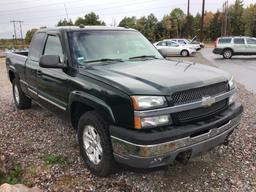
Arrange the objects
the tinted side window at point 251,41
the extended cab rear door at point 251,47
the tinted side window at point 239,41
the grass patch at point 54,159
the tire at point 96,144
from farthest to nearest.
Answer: the tinted side window at point 239,41, the tinted side window at point 251,41, the extended cab rear door at point 251,47, the grass patch at point 54,159, the tire at point 96,144

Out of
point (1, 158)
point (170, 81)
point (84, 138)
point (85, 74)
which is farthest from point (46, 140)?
point (170, 81)

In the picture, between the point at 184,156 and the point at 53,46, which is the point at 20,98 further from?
the point at 184,156

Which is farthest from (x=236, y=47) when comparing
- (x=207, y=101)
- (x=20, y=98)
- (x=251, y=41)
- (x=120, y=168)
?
(x=120, y=168)

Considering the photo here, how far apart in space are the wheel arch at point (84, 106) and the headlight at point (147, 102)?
0.34m

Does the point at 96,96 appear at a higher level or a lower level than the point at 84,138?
higher

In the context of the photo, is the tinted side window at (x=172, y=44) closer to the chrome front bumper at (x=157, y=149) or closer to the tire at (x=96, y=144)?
the tire at (x=96, y=144)

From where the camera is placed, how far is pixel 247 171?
3918 millimetres

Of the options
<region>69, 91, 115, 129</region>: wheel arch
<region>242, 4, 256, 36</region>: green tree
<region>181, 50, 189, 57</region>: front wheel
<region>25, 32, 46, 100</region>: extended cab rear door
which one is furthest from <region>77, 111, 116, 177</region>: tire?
<region>242, 4, 256, 36</region>: green tree

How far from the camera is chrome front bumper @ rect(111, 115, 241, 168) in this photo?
9.99ft

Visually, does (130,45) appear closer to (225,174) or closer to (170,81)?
(170,81)

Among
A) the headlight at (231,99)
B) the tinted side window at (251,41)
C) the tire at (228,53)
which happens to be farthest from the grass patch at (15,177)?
the tinted side window at (251,41)

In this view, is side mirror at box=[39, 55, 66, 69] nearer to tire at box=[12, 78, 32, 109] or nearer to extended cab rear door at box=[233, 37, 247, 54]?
tire at box=[12, 78, 32, 109]

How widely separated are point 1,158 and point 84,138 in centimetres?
121

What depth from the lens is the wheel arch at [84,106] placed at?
11.0 feet
